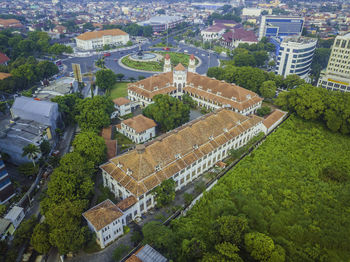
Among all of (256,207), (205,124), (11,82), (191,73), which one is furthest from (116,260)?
(11,82)

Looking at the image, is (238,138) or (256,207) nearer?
(256,207)

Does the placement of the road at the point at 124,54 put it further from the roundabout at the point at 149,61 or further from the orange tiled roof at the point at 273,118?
the orange tiled roof at the point at 273,118

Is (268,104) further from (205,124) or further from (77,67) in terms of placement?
(77,67)

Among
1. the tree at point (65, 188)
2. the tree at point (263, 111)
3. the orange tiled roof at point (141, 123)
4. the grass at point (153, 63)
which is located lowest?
the grass at point (153, 63)

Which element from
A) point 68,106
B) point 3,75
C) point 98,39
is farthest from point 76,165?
point 98,39

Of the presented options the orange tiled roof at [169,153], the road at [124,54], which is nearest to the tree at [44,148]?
the orange tiled roof at [169,153]

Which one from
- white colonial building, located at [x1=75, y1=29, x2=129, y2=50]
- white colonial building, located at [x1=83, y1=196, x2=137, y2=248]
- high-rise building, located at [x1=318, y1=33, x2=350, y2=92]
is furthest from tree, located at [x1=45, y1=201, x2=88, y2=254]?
white colonial building, located at [x1=75, y1=29, x2=129, y2=50]
